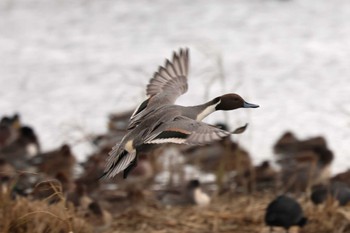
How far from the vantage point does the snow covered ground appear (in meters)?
8.88

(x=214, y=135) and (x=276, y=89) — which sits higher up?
(x=276, y=89)

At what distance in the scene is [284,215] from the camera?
6.23 meters

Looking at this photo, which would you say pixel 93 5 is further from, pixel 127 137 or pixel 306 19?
pixel 127 137

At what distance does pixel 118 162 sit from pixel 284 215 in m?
1.84

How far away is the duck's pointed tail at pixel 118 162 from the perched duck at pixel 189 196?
2223mm

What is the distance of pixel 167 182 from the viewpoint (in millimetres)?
7648

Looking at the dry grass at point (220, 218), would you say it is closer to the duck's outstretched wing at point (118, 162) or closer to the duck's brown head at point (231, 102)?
the duck's brown head at point (231, 102)

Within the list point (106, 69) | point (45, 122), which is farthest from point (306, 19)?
point (45, 122)

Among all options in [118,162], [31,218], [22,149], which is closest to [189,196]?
[31,218]

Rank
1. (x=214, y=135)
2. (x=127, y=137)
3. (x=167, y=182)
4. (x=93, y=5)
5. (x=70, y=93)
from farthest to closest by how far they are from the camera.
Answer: (x=93, y=5) < (x=70, y=93) < (x=167, y=182) < (x=127, y=137) < (x=214, y=135)

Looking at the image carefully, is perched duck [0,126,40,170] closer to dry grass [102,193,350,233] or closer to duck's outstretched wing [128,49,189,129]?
dry grass [102,193,350,233]

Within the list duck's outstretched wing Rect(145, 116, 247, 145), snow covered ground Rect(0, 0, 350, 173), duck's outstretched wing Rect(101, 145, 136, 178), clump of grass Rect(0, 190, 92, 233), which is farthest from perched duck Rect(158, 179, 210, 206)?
duck's outstretched wing Rect(145, 116, 247, 145)

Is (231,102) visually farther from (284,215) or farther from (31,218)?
(284,215)

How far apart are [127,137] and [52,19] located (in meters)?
6.81
